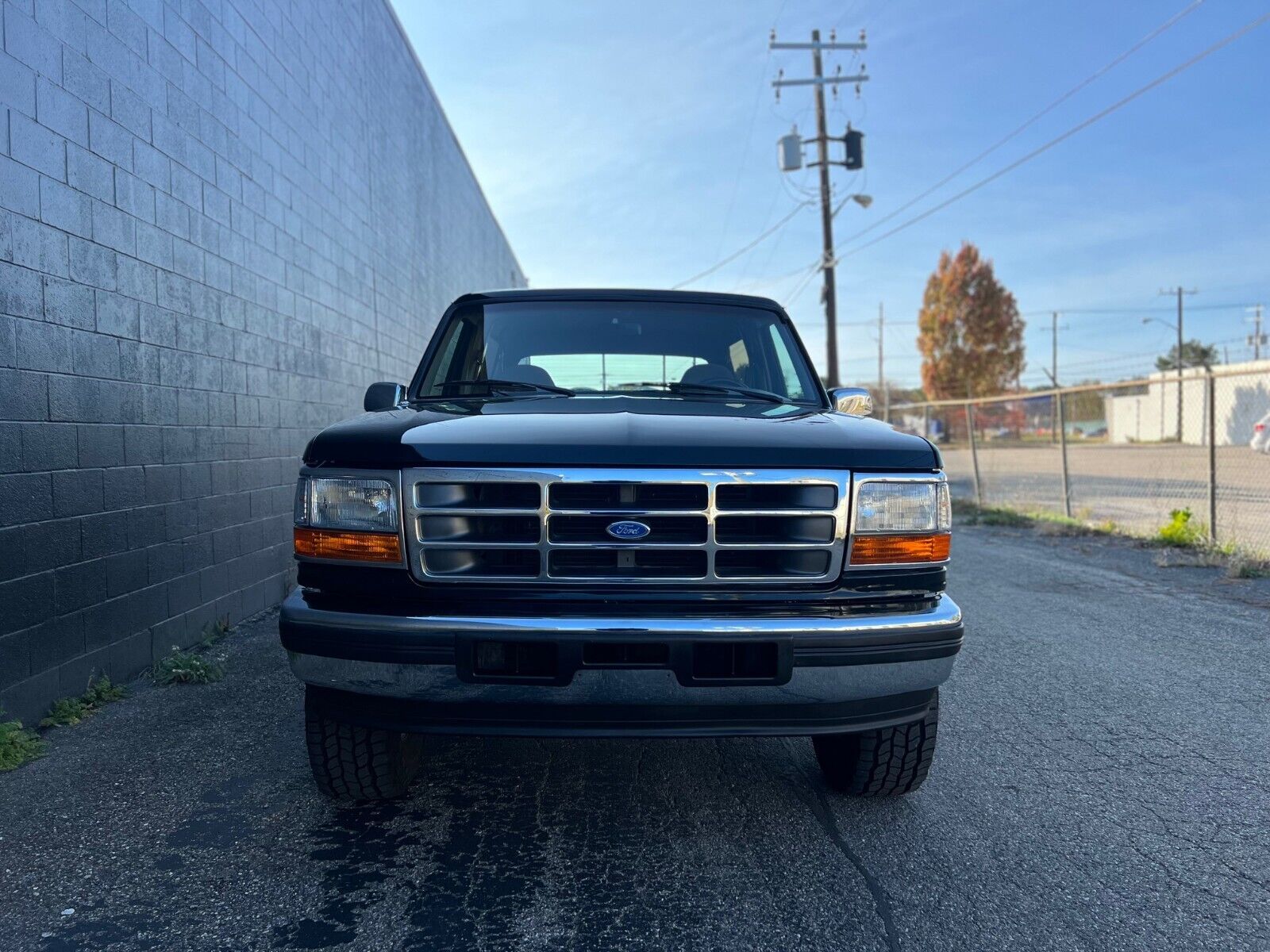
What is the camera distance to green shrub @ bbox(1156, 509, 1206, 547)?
30.6ft

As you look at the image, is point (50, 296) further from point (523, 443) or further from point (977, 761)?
point (977, 761)

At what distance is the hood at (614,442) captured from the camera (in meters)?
2.69

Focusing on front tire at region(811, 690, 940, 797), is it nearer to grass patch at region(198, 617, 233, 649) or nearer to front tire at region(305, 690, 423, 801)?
front tire at region(305, 690, 423, 801)

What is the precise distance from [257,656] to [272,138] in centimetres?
372

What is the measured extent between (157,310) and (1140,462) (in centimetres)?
1298

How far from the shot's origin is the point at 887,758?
3100 mm

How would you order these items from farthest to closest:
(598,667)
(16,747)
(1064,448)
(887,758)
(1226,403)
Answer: (1064,448) → (1226,403) → (16,747) → (887,758) → (598,667)

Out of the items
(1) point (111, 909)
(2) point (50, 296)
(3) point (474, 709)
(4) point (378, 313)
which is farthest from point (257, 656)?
(4) point (378, 313)

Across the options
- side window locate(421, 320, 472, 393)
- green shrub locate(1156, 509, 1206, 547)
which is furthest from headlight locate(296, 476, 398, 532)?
green shrub locate(1156, 509, 1206, 547)

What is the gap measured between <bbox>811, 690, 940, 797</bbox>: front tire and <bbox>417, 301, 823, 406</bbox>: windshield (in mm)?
1349

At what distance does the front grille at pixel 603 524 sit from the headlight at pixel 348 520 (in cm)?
6

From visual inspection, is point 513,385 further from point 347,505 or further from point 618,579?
point 618,579

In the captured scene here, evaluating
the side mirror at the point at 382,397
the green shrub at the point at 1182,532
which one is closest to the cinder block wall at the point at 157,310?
the side mirror at the point at 382,397

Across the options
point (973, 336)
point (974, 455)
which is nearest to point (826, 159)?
point (974, 455)
